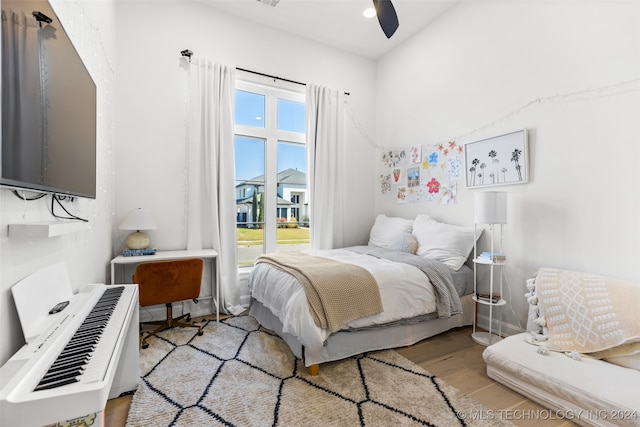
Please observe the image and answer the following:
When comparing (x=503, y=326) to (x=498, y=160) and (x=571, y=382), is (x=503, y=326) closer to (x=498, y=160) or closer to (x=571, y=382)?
(x=571, y=382)

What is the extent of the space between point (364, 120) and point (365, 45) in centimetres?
95

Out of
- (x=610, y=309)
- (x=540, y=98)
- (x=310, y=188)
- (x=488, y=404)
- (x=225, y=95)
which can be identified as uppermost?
(x=225, y=95)

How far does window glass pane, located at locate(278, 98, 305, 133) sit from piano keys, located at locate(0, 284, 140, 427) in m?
2.95

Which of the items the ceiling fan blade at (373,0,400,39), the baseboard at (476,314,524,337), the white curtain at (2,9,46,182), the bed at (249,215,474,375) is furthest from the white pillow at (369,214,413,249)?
the white curtain at (2,9,46,182)

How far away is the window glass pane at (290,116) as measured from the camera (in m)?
3.75

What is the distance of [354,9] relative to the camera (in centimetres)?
324

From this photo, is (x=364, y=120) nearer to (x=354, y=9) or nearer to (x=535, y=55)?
(x=354, y=9)

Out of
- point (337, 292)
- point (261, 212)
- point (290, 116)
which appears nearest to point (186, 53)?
point (290, 116)

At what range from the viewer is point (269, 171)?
11.9 feet

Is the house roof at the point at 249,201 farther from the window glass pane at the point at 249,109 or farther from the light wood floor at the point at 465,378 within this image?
the light wood floor at the point at 465,378

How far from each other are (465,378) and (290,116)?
327 centimetres

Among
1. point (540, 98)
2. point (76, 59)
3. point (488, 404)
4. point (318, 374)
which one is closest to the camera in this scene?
point (76, 59)

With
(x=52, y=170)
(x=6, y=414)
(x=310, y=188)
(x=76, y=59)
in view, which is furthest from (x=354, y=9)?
(x=6, y=414)

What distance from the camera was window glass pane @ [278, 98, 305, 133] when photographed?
3750 millimetres
